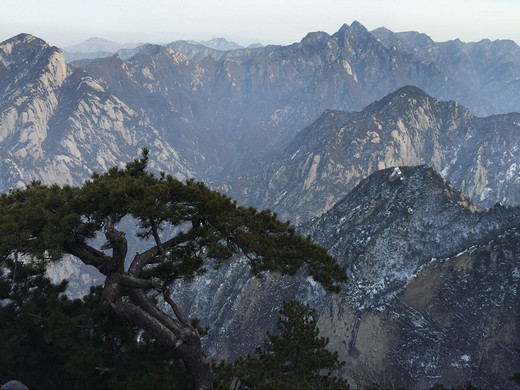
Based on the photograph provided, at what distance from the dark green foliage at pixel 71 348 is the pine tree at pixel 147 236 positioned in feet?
3.16

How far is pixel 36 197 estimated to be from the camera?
804 inches

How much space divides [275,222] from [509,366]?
6478 cm

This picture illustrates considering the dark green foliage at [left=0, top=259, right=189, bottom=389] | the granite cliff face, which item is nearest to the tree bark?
the dark green foliage at [left=0, top=259, right=189, bottom=389]

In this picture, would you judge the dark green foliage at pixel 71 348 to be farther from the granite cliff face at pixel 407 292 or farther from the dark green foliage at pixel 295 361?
the granite cliff face at pixel 407 292

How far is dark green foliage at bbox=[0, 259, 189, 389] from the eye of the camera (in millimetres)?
18000

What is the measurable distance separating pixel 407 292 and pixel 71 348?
7884cm

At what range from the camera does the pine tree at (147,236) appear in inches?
754

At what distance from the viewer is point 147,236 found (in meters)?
23.0

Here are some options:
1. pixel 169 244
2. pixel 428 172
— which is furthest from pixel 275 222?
pixel 428 172

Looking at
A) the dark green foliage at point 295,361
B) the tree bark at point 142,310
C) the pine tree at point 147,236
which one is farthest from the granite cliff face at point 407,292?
the tree bark at point 142,310

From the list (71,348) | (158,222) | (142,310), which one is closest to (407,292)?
(158,222)

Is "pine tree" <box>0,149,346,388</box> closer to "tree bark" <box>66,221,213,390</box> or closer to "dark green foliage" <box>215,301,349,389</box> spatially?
"tree bark" <box>66,221,213,390</box>

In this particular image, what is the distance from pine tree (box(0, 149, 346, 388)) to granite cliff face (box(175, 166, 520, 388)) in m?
41.5

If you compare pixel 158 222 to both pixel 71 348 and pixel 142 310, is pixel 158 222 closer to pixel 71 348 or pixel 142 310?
pixel 142 310
